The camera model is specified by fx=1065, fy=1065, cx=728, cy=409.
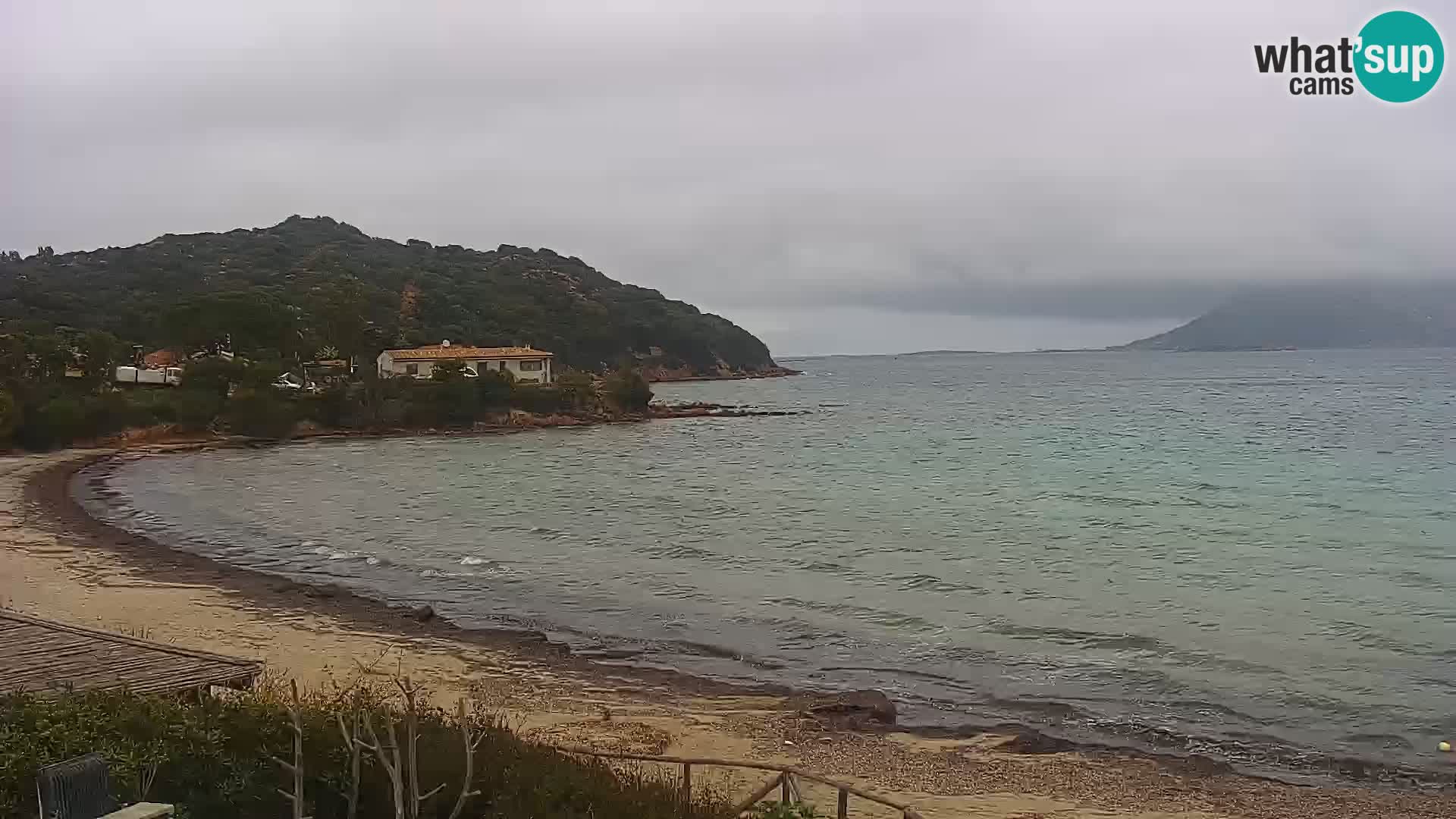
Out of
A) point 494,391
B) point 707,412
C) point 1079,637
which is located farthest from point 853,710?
point 707,412

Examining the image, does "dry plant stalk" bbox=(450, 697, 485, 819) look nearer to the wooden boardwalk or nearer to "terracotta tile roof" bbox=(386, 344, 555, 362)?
the wooden boardwalk

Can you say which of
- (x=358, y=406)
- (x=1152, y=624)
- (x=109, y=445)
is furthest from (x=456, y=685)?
(x=358, y=406)

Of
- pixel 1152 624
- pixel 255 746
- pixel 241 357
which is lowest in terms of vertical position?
pixel 1152 624

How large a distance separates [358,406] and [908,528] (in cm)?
5098

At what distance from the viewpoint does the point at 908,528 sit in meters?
34.3

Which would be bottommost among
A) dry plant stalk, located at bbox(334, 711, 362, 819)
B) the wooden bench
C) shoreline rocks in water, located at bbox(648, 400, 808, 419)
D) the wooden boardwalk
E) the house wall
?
the wooden boardwalk

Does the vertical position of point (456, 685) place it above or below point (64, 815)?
below

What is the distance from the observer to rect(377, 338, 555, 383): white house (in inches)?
3310

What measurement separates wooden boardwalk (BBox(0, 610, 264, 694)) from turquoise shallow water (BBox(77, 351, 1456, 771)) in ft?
28.1

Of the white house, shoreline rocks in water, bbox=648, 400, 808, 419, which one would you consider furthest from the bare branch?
shoreline rocks in water, bbox=648, 400, 808, 419

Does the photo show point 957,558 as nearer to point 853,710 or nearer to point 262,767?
point 853,710

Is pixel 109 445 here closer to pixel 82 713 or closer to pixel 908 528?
pixel 908 528

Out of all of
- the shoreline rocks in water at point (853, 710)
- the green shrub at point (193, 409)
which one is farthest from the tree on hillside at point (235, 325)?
the shoreline rocks in water at point (853, 710)

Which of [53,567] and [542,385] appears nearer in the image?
[53,567]
